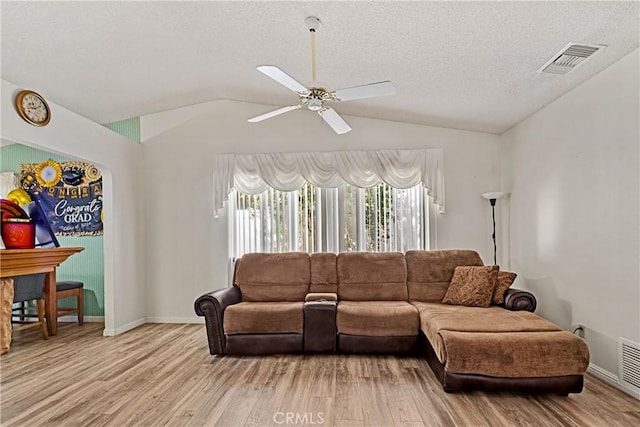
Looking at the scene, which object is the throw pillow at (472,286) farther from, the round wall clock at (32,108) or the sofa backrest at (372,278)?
the round wall clock at (32,108)

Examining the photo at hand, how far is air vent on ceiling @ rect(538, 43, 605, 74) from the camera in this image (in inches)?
112

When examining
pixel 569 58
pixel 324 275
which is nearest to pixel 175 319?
pixel 324 275

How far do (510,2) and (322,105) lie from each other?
1.36 meters

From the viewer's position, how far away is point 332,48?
3.40 metres

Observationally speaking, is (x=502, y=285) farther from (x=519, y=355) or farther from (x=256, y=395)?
(x=256, y=395)

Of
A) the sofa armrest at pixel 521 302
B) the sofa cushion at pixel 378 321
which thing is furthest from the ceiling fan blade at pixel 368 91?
the sofa armrest at pixel 521 302

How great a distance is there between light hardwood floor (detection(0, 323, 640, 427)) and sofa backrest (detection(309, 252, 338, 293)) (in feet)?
2.85

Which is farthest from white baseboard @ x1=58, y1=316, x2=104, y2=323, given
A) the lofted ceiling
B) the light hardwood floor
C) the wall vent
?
the wall vent

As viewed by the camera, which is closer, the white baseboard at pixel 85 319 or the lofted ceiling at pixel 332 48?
the lofted ceiling at pixel 332 48

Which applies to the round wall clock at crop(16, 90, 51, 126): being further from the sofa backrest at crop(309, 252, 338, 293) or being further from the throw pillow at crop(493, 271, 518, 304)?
the throw pillow at crop(493, 271, 518, 304)

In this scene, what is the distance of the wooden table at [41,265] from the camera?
4.09 meters

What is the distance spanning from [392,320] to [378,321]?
0.13 m

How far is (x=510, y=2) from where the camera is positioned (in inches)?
96.3

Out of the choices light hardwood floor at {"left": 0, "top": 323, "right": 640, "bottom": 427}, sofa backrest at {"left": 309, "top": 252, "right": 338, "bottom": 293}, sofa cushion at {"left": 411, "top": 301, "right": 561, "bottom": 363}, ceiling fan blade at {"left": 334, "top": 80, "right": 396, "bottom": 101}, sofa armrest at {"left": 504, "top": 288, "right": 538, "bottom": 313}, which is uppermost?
ceiling fan blade at {"left": 334, "top": 80, "right": 396, "bottom": 101}
